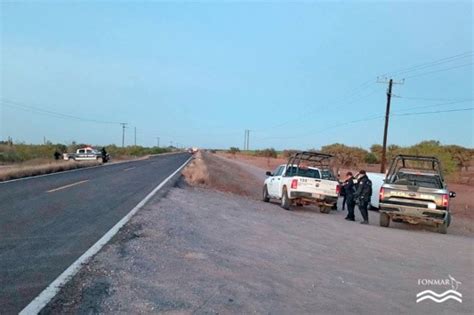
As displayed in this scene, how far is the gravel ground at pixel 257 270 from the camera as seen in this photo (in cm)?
604

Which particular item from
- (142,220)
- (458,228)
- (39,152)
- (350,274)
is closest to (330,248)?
(350,274)

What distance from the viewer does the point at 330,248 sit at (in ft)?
34.3

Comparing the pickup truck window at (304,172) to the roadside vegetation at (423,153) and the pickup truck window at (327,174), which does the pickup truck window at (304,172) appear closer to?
the pickup truck window at (327,174)

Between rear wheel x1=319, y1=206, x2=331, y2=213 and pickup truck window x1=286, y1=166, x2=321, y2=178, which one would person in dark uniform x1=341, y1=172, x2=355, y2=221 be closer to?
rear wheel x1=319, y1=206, x2=331, y2=213

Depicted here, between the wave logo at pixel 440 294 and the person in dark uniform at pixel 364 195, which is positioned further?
the person in dark uniform at pixel 364 195

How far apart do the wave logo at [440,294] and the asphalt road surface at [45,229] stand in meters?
5.04

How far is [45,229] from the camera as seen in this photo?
10.6m

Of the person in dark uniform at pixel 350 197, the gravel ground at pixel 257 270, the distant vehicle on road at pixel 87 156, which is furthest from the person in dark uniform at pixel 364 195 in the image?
the distant vehicle on road at pixel 87 156

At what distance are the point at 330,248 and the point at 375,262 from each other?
1.30 m

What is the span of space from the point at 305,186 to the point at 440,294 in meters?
10.9

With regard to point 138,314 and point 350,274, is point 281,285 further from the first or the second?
point 138,314

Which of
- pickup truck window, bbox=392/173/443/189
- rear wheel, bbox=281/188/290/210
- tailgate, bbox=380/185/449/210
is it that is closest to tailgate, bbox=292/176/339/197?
rear wheel, bbox=281/188/290/210

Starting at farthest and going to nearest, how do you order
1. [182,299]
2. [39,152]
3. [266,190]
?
[39,152] → [266,190] → [182,299]

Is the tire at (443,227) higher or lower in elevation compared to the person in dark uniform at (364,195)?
lower
